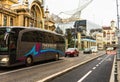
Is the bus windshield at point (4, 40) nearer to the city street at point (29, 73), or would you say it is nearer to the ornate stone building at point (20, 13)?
the city street at point (29, 73)

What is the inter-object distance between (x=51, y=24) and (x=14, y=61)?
66.2 m

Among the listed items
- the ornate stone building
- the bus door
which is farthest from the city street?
the ornate stone building

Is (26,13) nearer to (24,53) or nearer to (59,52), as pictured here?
(59,52)

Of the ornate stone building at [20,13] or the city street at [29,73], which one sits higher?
the ornate stone building at [20,13]

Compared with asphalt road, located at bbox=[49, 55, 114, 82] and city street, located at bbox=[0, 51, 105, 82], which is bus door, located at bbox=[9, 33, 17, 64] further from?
asphalt road, located at bbox=[49, 55, 114, 82]

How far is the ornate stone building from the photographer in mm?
58728

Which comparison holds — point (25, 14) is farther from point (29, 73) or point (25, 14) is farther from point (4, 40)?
point (29, 73)

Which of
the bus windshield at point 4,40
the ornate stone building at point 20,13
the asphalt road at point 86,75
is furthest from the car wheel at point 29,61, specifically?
the ornate stone building at point 20,13

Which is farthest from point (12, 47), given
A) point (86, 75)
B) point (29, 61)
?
point (86, 75)

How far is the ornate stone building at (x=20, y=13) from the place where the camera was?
58728 millimetres

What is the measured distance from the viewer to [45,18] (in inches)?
3135

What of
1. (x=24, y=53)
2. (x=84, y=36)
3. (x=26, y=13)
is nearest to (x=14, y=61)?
(x=24, y=53)

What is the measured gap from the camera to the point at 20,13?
65.1m

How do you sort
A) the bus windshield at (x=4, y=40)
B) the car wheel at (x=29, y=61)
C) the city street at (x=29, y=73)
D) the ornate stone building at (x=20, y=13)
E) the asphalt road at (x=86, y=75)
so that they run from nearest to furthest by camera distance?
the asphalt road at (x=86, y=75), the city street at (x=29, y=73), the bus windshield at (x=4, y=40), the car wheel at (x=29, y=61), the ornate stone building at (x=20, y=13)
